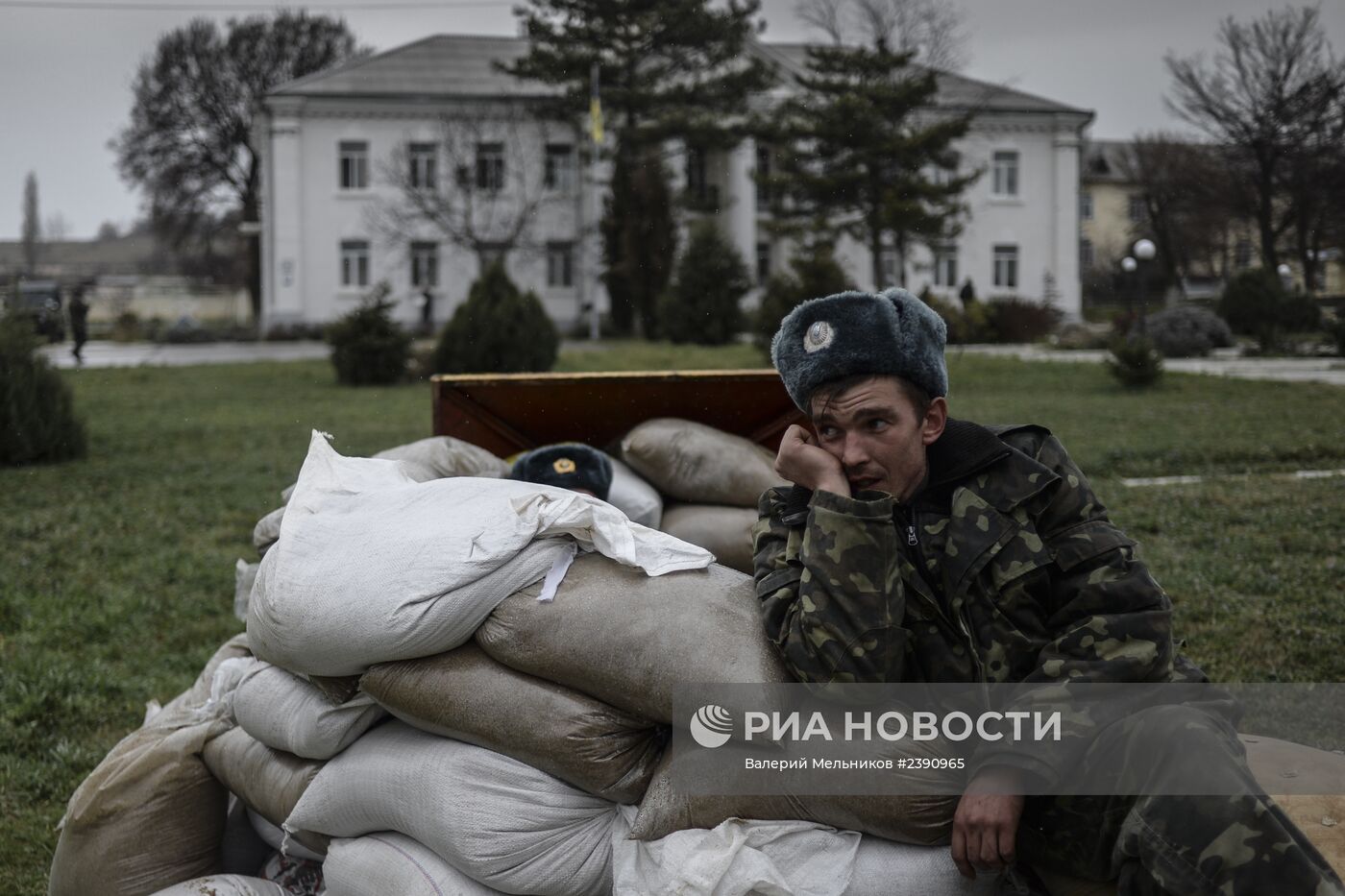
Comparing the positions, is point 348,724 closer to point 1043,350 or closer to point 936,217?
point 1043,350

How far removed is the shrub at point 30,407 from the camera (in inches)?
447

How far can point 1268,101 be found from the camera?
947 cm

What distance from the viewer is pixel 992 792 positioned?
191 centimetres

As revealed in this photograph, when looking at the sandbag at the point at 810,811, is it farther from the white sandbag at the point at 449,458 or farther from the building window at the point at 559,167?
the building window at the point at 559,167

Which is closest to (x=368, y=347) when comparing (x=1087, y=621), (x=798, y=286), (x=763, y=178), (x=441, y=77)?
(x=798, y=286)

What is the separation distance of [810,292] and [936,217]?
25.4ft

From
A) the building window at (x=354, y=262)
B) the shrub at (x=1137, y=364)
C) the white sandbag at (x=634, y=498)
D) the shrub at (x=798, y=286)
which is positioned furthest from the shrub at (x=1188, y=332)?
the building window at (x=354, y=262)

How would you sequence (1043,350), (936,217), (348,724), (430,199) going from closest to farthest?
(348,724) < (1043,350) < (936,217) < (430,199)

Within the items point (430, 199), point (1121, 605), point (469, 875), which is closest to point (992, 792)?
point (1121, 605)

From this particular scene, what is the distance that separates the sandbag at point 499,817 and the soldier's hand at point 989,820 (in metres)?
0.67

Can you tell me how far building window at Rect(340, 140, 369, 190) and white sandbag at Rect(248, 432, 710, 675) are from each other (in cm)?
3622

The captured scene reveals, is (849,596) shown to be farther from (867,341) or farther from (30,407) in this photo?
(30,407)

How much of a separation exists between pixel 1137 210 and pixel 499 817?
2694 centimetres

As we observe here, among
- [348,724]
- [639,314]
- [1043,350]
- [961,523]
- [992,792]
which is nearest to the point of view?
[992,792]
